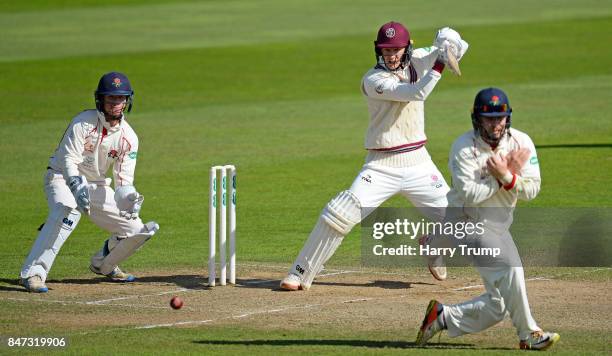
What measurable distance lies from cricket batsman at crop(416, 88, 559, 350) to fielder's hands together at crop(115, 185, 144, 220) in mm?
3147

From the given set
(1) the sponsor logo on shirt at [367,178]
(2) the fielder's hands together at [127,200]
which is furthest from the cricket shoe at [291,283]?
(2) the fielder's hands together at [127,200]

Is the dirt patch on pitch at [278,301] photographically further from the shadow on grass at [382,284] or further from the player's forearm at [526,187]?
the player's forearm at [526,187]

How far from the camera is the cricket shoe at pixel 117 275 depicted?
11.4m

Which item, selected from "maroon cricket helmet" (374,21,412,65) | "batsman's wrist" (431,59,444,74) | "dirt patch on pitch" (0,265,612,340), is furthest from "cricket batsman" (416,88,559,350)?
"maroon cricket helmet" (374,21,412,65)

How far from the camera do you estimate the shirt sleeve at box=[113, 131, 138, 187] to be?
36.3 feet

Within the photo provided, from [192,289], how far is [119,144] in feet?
4.49

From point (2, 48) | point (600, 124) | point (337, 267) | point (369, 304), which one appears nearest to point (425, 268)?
point (337, 267)

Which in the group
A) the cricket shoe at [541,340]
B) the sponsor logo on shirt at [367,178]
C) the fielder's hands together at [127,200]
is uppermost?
the sponsor logo on shirt at [367,178]

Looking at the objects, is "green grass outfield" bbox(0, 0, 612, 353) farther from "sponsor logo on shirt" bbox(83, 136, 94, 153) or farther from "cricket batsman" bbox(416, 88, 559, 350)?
"sponsor logo on shirt" bbox(83, 136, 94, 153)

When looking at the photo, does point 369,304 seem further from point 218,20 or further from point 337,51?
point 218,20

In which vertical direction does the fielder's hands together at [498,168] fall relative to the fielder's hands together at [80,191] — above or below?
below

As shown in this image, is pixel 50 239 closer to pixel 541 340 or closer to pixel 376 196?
pixel 376 196

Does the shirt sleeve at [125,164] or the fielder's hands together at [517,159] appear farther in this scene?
the shirt sleeve at [125,164]

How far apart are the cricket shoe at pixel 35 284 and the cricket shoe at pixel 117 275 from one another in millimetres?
743
